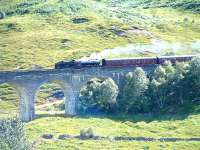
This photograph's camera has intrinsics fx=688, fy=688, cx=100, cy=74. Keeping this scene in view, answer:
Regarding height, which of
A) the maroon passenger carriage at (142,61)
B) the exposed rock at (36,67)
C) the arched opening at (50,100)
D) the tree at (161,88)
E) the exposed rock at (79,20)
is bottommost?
the arched opening at (50,100)

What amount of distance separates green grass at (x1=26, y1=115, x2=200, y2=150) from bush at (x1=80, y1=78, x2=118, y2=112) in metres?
3.48

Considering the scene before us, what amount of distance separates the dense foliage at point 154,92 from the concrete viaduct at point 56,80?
2.13m

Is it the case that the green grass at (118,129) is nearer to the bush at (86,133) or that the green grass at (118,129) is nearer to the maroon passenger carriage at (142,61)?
the bush at (86,133)

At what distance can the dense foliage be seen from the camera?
305ft

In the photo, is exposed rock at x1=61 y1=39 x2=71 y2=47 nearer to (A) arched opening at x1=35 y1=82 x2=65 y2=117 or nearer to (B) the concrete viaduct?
(A) arched opening at x1=35 y1=82 x2=65 y2=117

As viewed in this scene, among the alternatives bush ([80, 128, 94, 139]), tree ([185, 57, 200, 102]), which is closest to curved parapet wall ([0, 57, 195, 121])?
tree ([185, 57, 200, 102])

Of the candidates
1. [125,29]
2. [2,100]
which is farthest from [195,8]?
[2,100]

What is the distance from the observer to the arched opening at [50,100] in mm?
106938

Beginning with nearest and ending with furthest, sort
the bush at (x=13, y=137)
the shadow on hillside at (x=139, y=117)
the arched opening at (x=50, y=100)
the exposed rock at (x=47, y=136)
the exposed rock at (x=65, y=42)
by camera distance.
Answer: the bush at (x=13, y=137)
the exposed rock at (x=47, y=136)
the shadow on hillside at (x=139, y=117)
the arched opening at (x=50, y=100)
the exposed rock at (x=65, y=42)

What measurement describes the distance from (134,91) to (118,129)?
11.4 metres

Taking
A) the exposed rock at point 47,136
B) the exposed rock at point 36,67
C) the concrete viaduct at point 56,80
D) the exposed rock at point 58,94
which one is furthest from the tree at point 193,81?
the exposed rock at point 36,67

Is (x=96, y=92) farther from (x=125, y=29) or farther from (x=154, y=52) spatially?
(x=125, y=29)

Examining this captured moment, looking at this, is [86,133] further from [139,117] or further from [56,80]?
[56,80]

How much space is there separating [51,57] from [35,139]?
2315 inches
